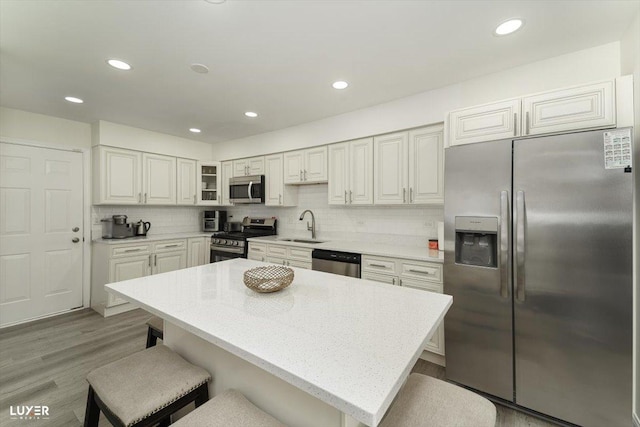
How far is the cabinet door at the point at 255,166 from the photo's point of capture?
167 inches

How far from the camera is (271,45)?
1.96 meters

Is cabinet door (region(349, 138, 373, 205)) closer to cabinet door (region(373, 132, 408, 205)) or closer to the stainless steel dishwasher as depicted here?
cabinet door (region(373, 132, 408, 205))

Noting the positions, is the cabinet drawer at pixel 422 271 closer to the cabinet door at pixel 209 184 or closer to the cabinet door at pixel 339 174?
the cabinet door at pixel 339 174

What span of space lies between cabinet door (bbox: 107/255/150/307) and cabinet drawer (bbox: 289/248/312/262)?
2137mm

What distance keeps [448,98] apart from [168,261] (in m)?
4.20

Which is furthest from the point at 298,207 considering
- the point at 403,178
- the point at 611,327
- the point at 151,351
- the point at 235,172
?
the point at 611,327

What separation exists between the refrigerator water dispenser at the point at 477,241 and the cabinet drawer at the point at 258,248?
2.43 metres

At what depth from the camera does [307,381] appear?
731mm

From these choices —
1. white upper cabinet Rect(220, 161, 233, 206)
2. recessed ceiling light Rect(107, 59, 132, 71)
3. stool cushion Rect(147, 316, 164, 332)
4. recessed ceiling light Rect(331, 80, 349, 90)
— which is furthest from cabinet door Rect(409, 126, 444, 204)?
white upper cabinet Rect(220, 161, 233, 206)

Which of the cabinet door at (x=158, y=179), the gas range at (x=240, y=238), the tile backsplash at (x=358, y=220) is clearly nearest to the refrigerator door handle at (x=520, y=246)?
the tile backsplash at (x=358, y=220)

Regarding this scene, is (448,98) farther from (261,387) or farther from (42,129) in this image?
(42,129)

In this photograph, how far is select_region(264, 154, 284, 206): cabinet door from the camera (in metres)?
3.99

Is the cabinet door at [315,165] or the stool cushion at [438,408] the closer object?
the stool cushion at [438,408]

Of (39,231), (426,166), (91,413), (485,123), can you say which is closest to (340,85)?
(426,166)
